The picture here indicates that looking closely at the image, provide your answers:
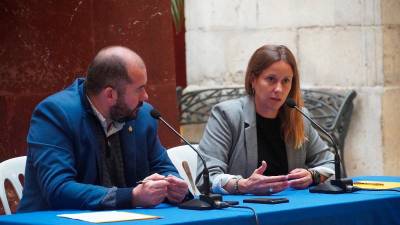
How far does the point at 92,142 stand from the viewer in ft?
13.9

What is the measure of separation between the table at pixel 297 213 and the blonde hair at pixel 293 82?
532 mm

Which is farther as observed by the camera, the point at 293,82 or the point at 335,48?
the point at 335,48

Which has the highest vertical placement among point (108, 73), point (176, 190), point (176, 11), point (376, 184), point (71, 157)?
point (176, 11)

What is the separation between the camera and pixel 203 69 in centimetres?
873

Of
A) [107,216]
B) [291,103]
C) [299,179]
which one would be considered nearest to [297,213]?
[107,216]

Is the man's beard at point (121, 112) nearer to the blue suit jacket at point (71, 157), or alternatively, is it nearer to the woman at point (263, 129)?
the blue suit jacket at point (71, 157)

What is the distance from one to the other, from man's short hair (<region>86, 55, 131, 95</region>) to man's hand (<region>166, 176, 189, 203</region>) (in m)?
0.48

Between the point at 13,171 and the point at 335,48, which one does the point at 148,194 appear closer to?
the point at 13,171

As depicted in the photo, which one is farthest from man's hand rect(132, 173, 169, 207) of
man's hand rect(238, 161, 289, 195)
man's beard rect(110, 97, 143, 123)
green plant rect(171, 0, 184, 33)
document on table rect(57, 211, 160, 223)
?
green plant rect(171, 0, 184, 33)

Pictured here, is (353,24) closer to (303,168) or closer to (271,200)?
(303,168)

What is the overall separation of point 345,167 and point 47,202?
396 centimetres

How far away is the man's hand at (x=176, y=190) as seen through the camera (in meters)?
4.08

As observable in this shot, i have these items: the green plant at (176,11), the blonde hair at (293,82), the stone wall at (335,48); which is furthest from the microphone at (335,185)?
the green plant at (176,11)

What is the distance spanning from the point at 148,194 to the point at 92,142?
1.39ft
